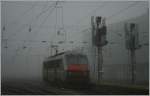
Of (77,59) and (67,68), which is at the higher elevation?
(77,59)

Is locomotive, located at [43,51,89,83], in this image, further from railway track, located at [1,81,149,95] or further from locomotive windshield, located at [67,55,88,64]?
railway track, located at [1,81,149,95]

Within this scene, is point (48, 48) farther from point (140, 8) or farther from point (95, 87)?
point (140, 8)

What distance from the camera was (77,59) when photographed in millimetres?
17609

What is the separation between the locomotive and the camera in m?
17.3

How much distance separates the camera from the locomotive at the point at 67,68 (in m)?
→ 17.3

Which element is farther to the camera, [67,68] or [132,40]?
[67,68]

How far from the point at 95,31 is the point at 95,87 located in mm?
1601

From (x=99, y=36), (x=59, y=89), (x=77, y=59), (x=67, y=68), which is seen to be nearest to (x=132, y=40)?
(x=99, y=36)

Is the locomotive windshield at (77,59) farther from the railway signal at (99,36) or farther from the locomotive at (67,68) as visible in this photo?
the railway signal at (99,36)

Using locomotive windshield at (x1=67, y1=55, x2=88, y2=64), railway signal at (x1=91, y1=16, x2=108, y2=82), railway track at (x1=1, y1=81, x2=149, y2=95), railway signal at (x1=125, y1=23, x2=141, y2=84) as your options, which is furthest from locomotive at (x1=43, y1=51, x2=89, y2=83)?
railway signal at (x1=125, y1=23, x2=141, y2=84)

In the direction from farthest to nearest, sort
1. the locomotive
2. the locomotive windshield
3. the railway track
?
the locomotive → the locomotive windshield → the railway track

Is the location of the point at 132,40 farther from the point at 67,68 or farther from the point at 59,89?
the point at 59,89

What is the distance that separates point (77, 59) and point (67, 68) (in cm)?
48

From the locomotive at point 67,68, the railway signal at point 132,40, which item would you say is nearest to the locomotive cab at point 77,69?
the locomotive at point 67,68
